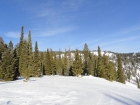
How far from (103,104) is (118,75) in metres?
59.4

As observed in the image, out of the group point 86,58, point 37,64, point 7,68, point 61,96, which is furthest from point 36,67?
point 61,96

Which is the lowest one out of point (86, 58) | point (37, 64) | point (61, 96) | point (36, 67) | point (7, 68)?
point (61, 96)

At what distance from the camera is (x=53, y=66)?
68438 millimetres

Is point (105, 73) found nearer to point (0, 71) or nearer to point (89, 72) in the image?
point (89, 72)

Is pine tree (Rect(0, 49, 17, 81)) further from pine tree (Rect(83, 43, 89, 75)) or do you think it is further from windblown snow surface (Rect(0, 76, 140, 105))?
pine tree (Rect(83, 43, 89, 75))

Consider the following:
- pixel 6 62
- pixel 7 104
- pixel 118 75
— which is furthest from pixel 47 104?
pixel 118 75

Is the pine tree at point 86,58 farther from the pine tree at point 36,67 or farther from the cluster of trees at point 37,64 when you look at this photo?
the pine tree at point 36,67

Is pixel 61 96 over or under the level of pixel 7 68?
under

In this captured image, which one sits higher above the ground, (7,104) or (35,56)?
(35,56)

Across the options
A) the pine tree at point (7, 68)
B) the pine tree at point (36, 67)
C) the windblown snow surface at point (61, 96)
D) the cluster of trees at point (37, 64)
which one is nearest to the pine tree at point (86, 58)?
the cluster of trees at point (37, 64)

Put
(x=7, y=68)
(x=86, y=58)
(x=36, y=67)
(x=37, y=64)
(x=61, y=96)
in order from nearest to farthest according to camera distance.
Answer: (x=61, y=96), (x=7, y=68), (x=36, y=67), (x=37, y=64), (x=86, y=58)

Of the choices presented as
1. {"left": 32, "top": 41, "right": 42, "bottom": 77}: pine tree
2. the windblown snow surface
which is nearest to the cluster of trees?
{"left": 32, "top": 41, "right": 42, "bottom": 77}: pine tree

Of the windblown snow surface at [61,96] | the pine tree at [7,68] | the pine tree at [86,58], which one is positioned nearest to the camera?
the windblown snow surface at [61,96]

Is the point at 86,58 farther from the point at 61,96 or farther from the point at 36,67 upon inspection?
the point at 61,96
